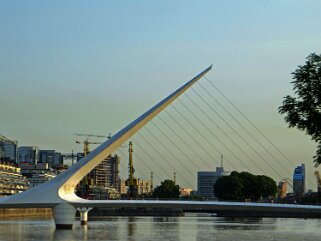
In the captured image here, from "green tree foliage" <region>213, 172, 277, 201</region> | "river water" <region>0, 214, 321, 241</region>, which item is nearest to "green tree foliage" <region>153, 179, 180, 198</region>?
"green tree foliage" <region>213, 172, 277, 201</region>

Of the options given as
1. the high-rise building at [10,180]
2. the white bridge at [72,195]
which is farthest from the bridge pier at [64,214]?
the high-rise building at [10,180]

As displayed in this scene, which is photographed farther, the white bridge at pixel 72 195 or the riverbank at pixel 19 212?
the riverbank at pixel 19 212

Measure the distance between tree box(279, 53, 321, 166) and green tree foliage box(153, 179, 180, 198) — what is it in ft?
383

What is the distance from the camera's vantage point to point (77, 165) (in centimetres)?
5509

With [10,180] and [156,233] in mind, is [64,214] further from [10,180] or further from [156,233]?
[10,180]

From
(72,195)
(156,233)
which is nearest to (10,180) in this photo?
(72,195)

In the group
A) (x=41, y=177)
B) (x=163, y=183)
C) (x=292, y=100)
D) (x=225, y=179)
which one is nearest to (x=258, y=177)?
(x=225, y=179)

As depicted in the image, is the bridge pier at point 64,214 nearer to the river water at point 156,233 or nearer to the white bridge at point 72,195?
the white bridge at point 72,195

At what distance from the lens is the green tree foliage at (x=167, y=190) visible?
141 metres

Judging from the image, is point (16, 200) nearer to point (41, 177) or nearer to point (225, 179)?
point (225, 179)

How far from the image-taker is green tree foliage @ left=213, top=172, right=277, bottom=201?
4724 inches

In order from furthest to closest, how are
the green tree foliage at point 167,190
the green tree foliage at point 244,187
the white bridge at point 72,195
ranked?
the green tree foliage at point 167,190, the green tree foliage at point 244,187, the white bridge at point 72,195

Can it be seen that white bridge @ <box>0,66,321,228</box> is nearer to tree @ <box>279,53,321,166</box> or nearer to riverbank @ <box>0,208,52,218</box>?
tree @ <box>279,53,321,166</box>

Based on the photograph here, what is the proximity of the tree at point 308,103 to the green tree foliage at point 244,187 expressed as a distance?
314ft
